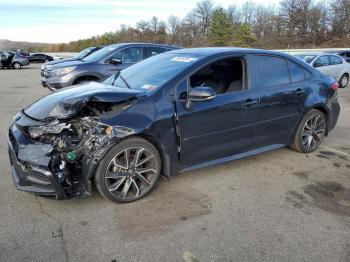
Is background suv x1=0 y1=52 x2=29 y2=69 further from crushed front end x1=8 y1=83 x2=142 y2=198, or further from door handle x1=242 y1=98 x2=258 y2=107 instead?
door handle x1=242 y1=98 x2=258 y2=107

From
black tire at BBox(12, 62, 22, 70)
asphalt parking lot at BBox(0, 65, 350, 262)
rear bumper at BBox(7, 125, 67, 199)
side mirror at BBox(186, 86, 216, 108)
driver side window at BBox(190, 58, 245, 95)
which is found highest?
driver side window at BBox(190, 58, 245, 95)

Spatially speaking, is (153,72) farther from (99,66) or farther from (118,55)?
(118,55)

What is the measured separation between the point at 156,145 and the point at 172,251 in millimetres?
1275

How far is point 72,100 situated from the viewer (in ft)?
12.8

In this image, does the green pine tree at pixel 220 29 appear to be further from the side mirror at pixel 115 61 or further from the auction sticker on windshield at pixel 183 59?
the auction sticker on windshield at pixel 183 59

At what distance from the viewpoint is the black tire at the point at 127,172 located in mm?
3758

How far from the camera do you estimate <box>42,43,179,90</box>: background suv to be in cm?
974

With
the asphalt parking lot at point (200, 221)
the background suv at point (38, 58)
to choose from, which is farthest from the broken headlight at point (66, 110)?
the background suv at point (38, 58)

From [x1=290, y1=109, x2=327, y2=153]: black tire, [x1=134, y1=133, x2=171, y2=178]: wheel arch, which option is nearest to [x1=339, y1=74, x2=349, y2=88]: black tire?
[x1=290, y1=109, x2=327, y2=153]: black tire

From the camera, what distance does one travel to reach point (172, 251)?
10.3ft

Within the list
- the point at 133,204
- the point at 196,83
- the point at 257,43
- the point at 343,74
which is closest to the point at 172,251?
the point at 133,204

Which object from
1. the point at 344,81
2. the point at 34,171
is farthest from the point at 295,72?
the point at 344,81

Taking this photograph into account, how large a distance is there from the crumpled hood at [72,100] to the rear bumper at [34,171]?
1.32 ft

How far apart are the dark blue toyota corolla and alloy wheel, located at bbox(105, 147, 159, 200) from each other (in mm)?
11
